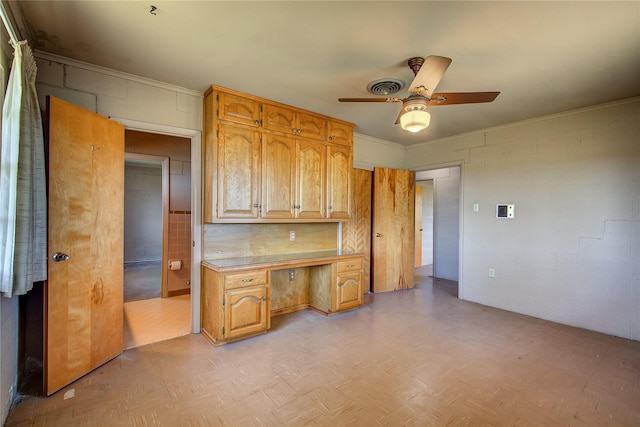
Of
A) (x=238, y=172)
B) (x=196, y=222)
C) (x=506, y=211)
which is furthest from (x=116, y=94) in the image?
(x=506, y=211)

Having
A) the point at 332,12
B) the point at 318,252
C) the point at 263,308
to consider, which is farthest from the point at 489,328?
the point at 332,12

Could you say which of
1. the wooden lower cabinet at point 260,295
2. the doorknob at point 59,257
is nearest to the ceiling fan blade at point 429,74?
the wooden lower cabinet at point 260,295

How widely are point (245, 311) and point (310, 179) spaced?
1708 millimetres

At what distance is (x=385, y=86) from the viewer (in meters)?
2.80

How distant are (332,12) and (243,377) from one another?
270 cm

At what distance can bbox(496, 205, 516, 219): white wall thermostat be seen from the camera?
3932 mm

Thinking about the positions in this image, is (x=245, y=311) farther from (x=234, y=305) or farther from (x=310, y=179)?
(x=310, y=179)

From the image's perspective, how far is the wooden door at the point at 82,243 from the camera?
2.07m

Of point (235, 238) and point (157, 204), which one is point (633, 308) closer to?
point (235, 238)

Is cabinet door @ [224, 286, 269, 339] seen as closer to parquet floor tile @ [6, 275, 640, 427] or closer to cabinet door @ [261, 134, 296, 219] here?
parquet floor tile @ [6, 275, 640, 427]

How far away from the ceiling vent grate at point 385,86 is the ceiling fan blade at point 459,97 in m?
0.55

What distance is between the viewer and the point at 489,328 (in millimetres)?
3334

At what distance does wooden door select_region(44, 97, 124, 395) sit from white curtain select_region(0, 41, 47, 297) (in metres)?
0.14

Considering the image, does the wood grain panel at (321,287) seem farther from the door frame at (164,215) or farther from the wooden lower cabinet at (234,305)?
the door frame at (164,215)
